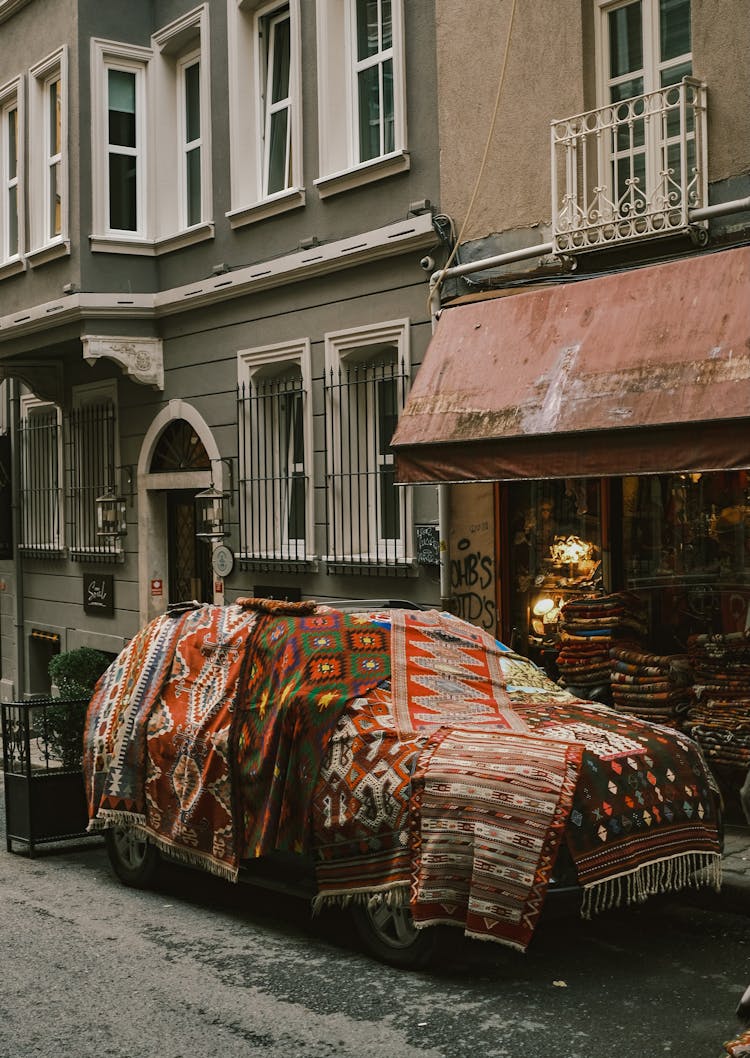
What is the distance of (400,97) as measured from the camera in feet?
41.3

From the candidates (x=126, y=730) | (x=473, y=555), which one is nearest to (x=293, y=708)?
(x=126, y=730)

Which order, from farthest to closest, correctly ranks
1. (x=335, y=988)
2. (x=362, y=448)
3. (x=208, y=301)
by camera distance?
(x=208, y=301), (x=362, y=448), (x=335, y=988)

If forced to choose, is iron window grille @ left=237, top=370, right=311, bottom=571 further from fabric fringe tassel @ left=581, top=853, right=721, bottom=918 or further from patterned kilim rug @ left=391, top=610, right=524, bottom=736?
fabric fringe tassel @ left=581, top=853, right=721, bottom=918

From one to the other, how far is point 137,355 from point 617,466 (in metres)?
8.42

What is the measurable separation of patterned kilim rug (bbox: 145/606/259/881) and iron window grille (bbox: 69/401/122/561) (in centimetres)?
906

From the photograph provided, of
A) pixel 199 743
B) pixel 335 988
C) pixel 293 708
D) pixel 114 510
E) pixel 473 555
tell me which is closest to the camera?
pixel 335 988

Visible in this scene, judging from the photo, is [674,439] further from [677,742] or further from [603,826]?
[603,826]

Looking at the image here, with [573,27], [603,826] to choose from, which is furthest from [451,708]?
[573,27]

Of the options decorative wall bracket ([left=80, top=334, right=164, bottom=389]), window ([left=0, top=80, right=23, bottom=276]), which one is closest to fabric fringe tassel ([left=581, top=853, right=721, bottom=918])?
decorative wall bracket ([left=80, top=334, right=164, bottom=389])

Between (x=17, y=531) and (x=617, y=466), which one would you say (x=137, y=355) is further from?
(x=617, y=466)

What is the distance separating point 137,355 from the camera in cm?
1608

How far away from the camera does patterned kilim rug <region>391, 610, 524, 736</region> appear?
7109 mm

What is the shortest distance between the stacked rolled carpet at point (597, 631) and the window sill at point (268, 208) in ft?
18.1

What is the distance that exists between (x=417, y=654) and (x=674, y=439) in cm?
249
